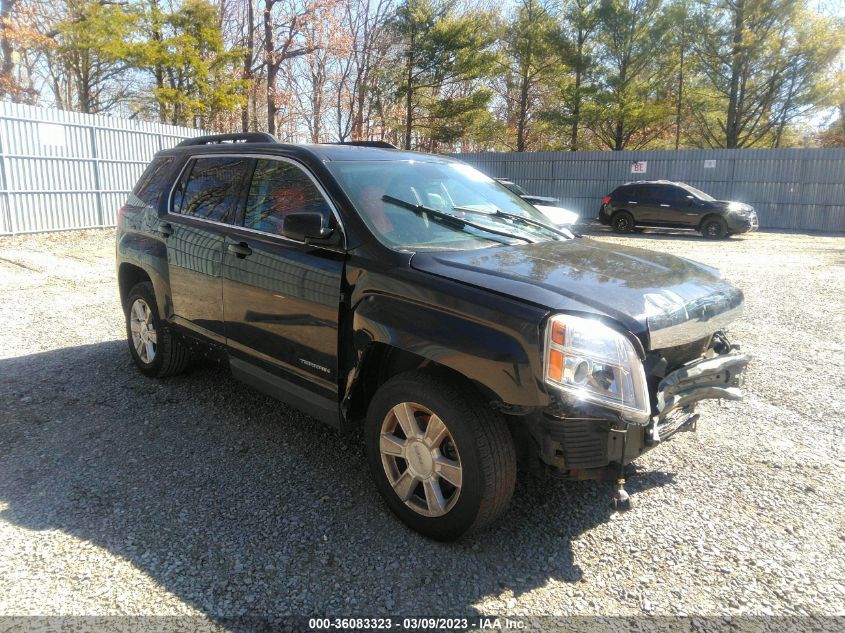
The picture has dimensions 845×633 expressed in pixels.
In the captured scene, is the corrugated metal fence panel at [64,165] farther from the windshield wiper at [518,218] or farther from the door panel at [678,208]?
the door panel at [678,208]

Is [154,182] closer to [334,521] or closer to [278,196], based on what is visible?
[278,196]

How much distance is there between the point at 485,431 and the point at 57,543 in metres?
2.06

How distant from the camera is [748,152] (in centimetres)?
2155

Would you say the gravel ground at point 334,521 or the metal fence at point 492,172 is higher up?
the metal fence at point 492,172

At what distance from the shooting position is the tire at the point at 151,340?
4613 mm

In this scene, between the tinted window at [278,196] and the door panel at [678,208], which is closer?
the tinted window at [278,196]

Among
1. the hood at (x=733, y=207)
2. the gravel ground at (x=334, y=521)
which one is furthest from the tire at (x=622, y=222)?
the gravel ground at (x=334, y=521)

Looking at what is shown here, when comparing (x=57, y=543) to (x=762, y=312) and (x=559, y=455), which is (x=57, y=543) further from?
(x=762, y=312)

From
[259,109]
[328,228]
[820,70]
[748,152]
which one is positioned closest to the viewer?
[328,228]

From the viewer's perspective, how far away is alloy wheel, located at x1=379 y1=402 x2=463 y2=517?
2.69 m

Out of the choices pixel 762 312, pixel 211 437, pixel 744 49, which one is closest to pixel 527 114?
pixel 744 49

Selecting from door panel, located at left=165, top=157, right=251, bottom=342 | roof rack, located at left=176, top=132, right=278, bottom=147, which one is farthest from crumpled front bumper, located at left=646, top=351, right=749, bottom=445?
roof rack, located at left=176, top=132, right=278, bottom=147

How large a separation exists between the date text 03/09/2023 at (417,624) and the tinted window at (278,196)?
195 cm

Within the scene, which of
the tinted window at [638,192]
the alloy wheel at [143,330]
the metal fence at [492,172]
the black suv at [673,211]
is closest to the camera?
the alloy wheel at [143,330]
